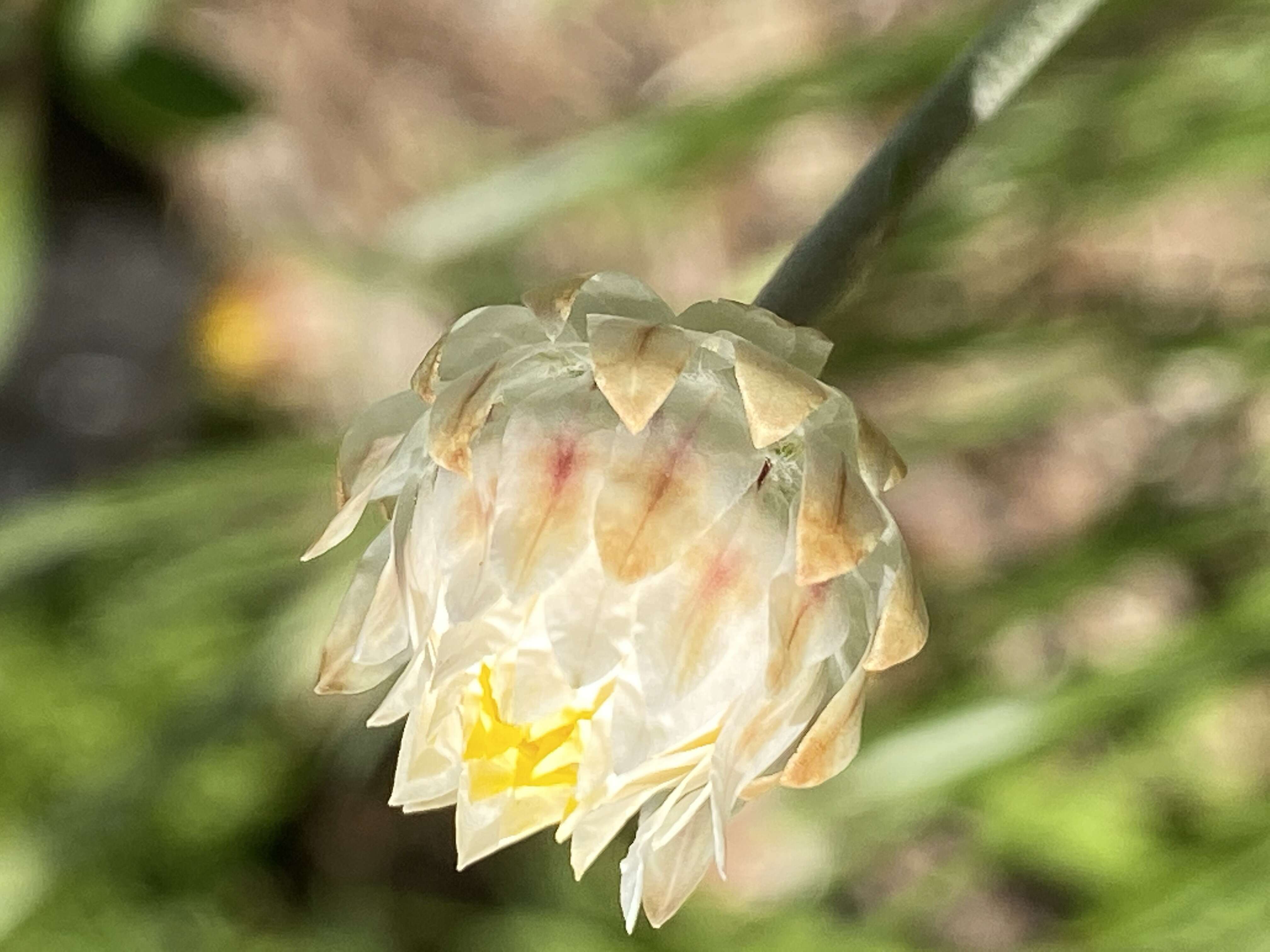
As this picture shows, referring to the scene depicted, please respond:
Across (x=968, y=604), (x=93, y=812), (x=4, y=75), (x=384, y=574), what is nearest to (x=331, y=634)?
(x=384, y=574)

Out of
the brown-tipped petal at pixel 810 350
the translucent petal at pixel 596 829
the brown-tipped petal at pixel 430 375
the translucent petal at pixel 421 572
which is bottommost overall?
the translucent petal at pixel 596 829

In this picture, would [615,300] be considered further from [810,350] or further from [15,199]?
[15,199]

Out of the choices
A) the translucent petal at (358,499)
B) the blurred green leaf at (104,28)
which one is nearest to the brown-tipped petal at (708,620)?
the translucent petal at (358,499)

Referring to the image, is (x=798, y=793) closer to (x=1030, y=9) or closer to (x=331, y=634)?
(x=331, y=634)

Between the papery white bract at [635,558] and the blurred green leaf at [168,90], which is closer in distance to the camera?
the papery white bract at [635,558]

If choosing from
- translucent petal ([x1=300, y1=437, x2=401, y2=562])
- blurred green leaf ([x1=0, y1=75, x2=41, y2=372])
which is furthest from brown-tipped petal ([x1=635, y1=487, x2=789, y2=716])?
blurred green leaf ([x1=0, y1=75, x2=41, y2=372])

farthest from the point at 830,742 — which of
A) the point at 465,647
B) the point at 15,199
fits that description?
the point at 15,199

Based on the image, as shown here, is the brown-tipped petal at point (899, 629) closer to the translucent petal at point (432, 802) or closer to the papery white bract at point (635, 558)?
the papery white bract at point (635, 558)
